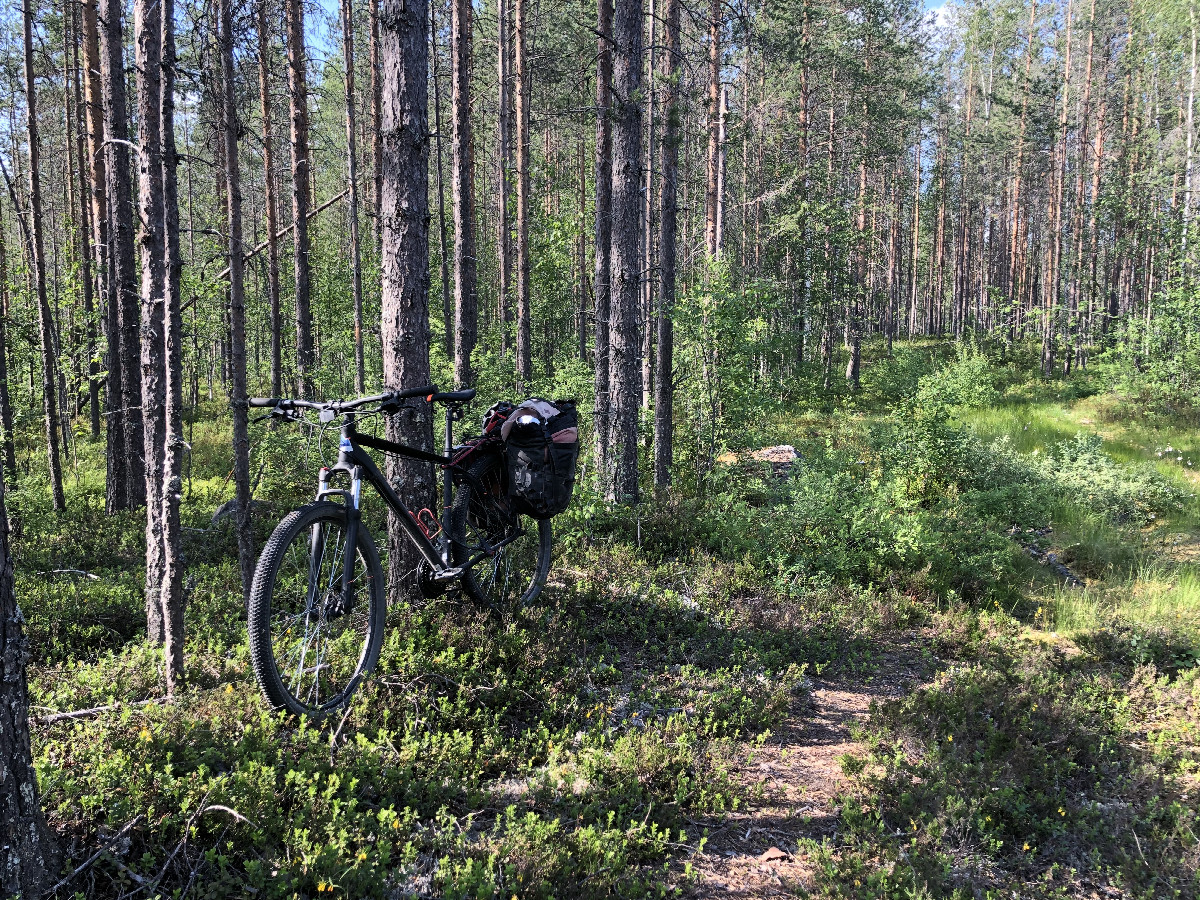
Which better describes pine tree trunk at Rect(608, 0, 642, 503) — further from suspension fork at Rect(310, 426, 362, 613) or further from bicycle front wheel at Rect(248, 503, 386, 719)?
suspension fork at Rect(310, 426, 362, 613)

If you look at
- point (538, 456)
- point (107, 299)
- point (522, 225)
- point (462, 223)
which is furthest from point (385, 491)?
point (522, 225)

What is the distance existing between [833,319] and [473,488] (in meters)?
23.2

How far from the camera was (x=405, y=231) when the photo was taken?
467 cm

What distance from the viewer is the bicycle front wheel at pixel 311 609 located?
10.3 feet

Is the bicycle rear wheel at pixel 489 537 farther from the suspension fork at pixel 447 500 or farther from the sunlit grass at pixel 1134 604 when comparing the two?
the sunlit grass at pixel 1134 604

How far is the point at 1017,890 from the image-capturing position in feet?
10.9

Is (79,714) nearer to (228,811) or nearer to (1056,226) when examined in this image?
(228,811)

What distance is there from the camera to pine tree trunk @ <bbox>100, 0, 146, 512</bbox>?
7.41 meters

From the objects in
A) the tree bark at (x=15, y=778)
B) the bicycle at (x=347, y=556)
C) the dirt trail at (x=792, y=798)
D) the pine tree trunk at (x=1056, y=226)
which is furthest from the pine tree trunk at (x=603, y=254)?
the pine tree trunk at (x=1056, y=226)

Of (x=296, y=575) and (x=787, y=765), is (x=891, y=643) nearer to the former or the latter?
(x=787, y=765)

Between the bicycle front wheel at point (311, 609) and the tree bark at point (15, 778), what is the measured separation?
79 centimetres

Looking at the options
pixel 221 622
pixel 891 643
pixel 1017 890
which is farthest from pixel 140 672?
pixel 891 643

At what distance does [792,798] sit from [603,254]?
27.4 feet

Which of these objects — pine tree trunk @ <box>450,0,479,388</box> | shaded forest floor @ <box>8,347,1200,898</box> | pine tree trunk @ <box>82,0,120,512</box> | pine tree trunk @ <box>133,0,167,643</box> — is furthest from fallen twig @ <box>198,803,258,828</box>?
pine tree trunk @ <box>82,0,120,512</box>
